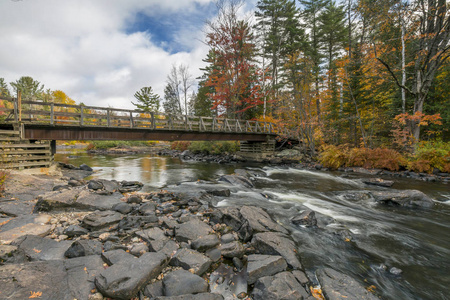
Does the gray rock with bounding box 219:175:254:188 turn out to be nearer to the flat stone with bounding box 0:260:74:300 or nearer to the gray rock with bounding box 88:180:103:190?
the gray rock with bounding box 88:180:103:190

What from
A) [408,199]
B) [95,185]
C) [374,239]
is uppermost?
[95,185]

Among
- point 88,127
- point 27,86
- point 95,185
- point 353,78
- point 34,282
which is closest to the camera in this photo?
point 34,282

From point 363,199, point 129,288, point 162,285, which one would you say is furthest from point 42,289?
point 363,199

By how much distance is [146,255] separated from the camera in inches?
121

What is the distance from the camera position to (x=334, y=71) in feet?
70.3

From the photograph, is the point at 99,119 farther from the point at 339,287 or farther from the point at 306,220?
the point at 339,287

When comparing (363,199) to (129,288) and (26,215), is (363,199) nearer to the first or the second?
(129,288)

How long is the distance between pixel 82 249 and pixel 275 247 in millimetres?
3448

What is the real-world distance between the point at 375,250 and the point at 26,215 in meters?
8.22

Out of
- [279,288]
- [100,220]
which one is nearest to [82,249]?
[100,220]

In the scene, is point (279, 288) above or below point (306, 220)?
above

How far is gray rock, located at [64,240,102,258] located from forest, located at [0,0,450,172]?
16.5 meters

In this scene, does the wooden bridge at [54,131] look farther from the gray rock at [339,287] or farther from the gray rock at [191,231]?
the gray rock at [339,287]

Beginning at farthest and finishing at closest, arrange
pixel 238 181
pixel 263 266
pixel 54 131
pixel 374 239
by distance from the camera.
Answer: pixel 54 131 → pixel 238 181 → pixel 374 239 → pixel 263 266
